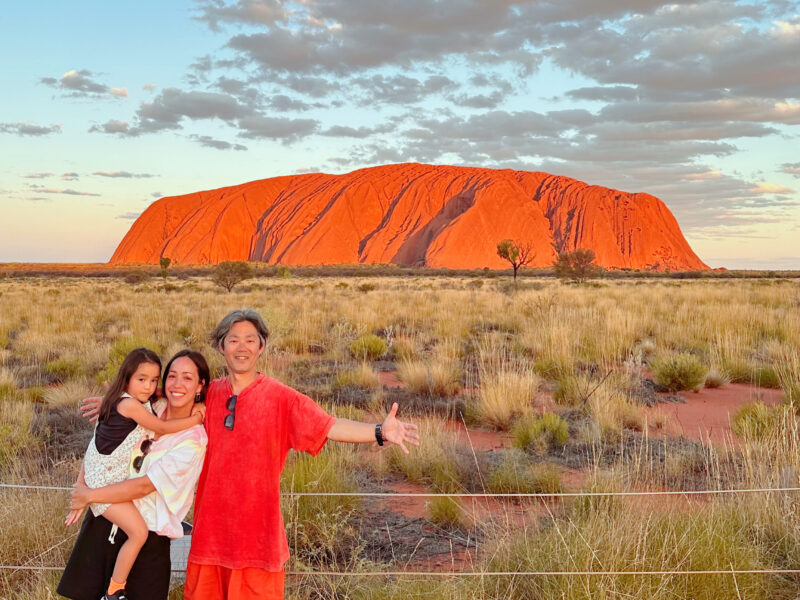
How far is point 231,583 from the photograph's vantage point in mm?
2396

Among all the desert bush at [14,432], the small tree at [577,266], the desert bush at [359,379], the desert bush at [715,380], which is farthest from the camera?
the small tree at [577,266]

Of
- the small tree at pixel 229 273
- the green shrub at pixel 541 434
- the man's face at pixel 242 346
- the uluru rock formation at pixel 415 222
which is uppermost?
the uluru rock formation at pixel 415 222

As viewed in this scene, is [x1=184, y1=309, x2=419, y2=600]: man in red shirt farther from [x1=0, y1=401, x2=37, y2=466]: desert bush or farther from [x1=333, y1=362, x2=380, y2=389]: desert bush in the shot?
[x1=333, y1=362, x2=380, y2=389]: desert bush

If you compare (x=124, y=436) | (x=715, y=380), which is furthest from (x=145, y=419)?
(x=715, y=380)

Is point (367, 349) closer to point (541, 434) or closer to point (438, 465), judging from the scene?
point (541, 434)

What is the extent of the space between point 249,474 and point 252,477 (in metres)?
0.02

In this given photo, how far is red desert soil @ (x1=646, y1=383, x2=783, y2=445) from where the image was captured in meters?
6.20

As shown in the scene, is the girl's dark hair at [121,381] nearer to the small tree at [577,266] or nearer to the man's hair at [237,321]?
the man's hair at [237,321]

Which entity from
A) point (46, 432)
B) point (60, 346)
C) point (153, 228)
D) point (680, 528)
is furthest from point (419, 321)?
point (153, 228)

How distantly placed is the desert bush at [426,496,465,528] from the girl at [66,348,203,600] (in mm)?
2097

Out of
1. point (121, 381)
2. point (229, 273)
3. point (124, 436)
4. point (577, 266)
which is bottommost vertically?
point (124, 436)

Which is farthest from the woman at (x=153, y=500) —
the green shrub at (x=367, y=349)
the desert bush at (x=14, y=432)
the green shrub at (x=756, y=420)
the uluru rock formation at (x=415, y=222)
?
the uluru rock formation at (x=415, y=222)

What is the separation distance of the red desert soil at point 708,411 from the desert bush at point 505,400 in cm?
131

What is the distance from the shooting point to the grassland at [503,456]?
302 centimetres
